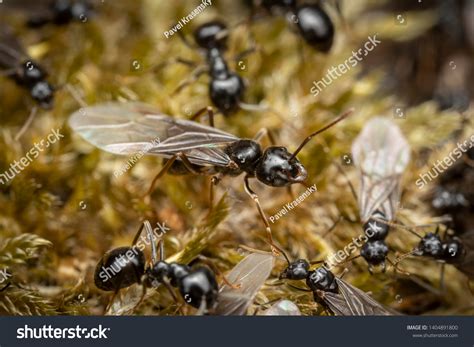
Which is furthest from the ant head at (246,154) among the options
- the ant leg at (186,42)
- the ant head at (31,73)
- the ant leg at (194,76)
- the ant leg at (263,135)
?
the ant head at (31,73)

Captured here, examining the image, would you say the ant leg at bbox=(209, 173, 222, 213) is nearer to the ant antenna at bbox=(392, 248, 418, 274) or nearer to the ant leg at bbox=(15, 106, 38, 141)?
the ant antenna at bbox=(392, 248, 418, 274)

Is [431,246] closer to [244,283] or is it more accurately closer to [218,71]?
[244,283]

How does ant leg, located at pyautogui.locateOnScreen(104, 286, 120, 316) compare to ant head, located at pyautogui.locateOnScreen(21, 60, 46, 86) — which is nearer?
ant leg, located at pyautogui.locateOnScreen(104, 286, 120, 316)

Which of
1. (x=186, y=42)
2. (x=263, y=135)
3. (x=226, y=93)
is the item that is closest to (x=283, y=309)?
(x=263, y=135)

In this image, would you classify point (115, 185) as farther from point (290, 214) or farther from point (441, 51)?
point (441, 51)

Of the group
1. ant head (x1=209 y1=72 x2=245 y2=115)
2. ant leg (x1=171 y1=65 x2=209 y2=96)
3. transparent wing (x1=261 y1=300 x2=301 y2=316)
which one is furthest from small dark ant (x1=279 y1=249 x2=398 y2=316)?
ant leg (x1=171 y1=65 x2=209 y2=96)

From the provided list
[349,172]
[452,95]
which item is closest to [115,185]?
[349,172]
